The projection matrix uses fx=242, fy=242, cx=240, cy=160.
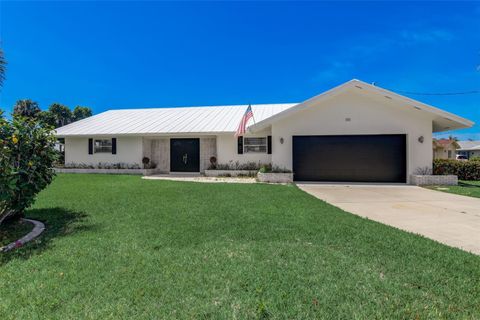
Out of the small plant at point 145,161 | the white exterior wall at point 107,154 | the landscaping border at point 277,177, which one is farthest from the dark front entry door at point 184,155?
the landscaping border at point 277,177

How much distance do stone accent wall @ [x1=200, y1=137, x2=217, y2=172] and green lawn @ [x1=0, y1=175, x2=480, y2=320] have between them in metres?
10.7

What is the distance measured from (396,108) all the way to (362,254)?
1087cm

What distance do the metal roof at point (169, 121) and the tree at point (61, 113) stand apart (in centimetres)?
1768

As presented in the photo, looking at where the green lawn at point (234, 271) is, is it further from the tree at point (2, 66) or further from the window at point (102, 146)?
the window at point (102, 146)

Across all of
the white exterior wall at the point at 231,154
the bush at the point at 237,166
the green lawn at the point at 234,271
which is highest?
the white exterior wall at the point at 231,154

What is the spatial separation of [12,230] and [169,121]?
44.7 ft

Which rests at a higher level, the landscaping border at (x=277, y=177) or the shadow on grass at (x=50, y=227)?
the landscaping border at (x=277, y=177)

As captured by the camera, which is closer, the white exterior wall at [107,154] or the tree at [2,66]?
the tree at [2,66]

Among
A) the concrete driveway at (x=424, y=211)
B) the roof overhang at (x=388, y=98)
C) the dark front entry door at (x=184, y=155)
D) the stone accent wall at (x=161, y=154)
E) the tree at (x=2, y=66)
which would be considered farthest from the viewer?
the stone accent wall at (x=161, y=154)

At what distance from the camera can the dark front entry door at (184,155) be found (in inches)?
642

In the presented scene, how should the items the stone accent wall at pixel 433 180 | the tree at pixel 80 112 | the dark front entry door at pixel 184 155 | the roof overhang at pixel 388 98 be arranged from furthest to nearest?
1. the tree at pixel 80 112
2. the dark front entry door at pixel 184 155
3. the stone accent wall at pixel 433 180
4. the roof overhang at pixel 388 98

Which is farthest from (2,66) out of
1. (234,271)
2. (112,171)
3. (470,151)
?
(470,151)

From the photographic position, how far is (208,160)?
52.9 ft

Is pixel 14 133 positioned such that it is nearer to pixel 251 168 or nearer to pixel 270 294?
pixel 270 294
